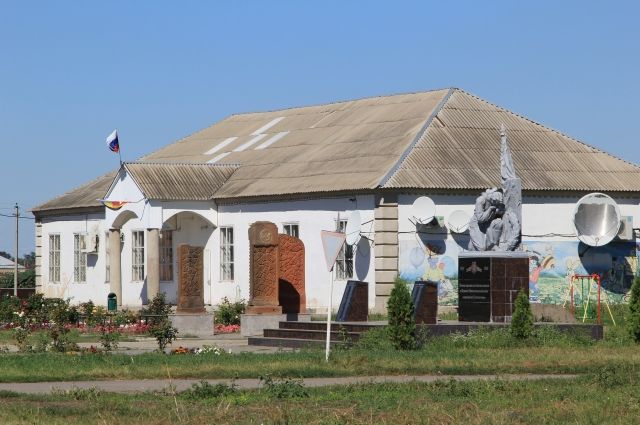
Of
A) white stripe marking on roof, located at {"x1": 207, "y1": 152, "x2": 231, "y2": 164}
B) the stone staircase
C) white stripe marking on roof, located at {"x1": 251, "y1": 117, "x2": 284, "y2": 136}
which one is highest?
white stripe marking on roof, located at {"x1": 251, "y1": 117, "x2": 284, "y2": 136}

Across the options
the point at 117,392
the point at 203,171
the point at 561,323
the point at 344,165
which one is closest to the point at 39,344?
the point at 117,392

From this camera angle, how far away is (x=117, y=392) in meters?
20.1

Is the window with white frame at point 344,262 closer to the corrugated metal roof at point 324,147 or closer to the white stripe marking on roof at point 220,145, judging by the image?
the corrugated metal roof at point 324,147

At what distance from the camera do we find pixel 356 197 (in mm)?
41812

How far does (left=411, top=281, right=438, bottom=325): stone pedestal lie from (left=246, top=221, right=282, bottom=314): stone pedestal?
6.12 meters

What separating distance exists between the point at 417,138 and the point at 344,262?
164 inches

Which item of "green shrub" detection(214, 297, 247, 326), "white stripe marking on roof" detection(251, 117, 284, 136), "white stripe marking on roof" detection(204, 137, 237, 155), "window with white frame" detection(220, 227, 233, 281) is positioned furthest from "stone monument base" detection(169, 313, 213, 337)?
"white stripe marking on roof" detection(251, 117, 284, 136)

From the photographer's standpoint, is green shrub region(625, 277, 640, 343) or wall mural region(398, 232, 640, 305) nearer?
green shrub region(625, 277, 640, 343)

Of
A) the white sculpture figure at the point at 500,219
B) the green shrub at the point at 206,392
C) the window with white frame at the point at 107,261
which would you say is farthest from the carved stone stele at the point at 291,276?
the green shrub at the point at 206,392

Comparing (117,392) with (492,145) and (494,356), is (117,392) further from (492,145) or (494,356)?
(492,145)

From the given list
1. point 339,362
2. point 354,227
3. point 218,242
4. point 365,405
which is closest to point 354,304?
point 354,227

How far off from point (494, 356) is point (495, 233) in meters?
7.10

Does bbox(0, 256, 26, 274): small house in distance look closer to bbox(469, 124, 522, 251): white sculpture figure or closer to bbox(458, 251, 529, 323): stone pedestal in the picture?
bbox(469, 124, 522, 251): white sculpture figure

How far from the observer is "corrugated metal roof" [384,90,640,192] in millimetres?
41844
